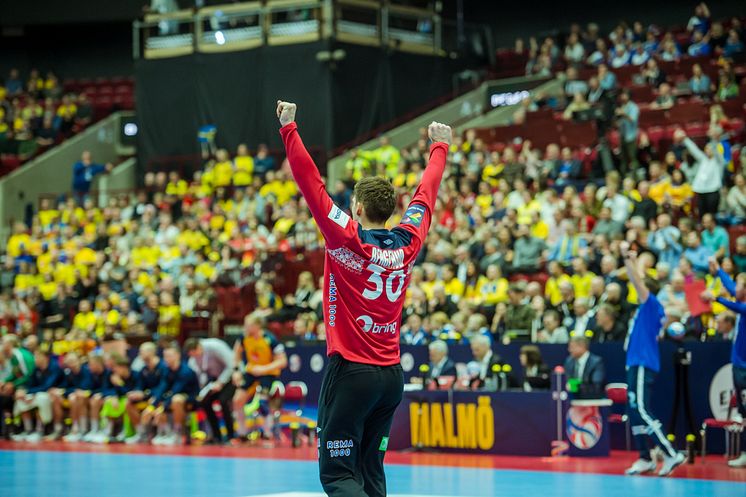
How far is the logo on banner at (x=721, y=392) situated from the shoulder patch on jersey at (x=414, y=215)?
353 inches

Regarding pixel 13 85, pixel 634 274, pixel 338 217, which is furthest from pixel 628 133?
pixel 13 85

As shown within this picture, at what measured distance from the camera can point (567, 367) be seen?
15.1 m

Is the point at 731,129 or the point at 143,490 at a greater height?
the point at 731,129

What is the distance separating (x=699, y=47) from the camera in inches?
1047

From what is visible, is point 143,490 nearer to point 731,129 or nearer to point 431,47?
point 731,129

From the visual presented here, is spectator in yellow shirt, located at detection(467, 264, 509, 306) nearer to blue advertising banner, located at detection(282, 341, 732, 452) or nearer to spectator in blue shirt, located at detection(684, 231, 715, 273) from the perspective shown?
blue advertising banner, located at detection(282, 341, 732, 452)

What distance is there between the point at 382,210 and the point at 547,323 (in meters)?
10.3

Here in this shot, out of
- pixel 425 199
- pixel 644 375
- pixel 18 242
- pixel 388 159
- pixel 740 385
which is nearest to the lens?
pixel 425 199

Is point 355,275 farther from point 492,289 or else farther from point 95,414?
point 95,414

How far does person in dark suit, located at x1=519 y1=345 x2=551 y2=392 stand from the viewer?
15266 millimetres

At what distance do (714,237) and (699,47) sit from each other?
9.92m

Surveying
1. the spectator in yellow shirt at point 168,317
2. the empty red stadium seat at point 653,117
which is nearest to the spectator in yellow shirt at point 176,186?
the spectator in yellow shirt at point 168,317

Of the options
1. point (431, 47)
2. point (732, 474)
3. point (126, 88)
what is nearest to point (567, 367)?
point (732, 474)

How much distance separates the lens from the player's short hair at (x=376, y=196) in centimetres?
624
